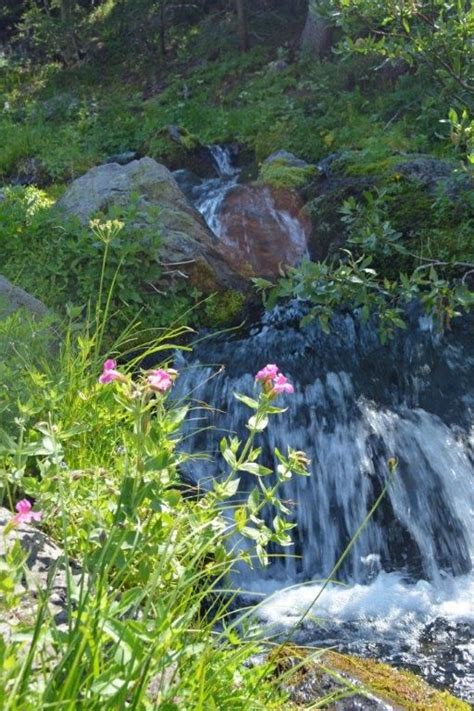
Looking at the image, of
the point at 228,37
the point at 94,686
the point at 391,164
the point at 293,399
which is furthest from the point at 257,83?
the point at 94,686

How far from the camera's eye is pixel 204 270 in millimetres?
6852

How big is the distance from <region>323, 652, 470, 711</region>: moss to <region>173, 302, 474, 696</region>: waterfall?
0.48m

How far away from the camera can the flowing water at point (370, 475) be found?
4.45 m

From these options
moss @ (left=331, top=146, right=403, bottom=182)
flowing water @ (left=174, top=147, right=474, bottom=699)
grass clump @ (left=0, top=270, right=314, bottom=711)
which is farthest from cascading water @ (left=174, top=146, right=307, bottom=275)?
grass clump @ (left=0, top=270, right=314, bottom=711)

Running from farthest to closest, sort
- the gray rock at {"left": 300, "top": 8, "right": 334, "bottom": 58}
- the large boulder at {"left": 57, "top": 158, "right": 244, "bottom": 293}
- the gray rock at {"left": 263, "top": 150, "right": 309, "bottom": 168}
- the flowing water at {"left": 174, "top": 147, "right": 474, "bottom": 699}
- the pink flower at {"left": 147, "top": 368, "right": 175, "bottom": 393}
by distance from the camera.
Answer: the gray rock at {"left": 300, "top": 8, "right": 334, "bottom": 58}, the gray rock at {"left": 263, "top": 150, "right": 309, "bottom": 168}, the large boulder at {"left": 57, "top": 158, "right": 244, "bottom": 293}, the flowing water at {"left": 174, "top": 147, "right": 474, "bottom": 699}, the pink flower at {"left": 147, "top": 368, "right": 175, "bottom": 393}

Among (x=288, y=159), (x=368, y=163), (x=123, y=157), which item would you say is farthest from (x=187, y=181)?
(x=368, y=163)

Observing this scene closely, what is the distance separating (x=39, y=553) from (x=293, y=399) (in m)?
3.40

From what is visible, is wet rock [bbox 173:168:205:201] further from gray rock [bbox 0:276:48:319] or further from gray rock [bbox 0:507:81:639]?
gray rock [bbox 0:507:81:639]

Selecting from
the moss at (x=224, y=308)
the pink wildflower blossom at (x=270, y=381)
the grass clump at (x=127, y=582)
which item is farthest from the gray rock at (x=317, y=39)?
the pink wildflower blossom at (x=270, y=381)

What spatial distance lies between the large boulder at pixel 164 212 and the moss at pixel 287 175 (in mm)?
1518

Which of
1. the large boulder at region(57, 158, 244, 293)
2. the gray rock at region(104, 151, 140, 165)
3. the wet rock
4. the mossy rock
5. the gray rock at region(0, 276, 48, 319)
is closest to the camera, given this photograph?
the mossy rock

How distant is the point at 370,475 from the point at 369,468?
48mm

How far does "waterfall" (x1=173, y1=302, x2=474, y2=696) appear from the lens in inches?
180

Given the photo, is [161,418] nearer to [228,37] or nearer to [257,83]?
[257,83]
